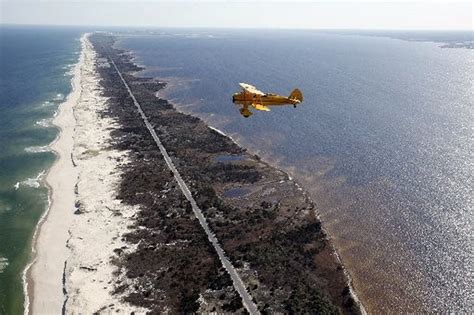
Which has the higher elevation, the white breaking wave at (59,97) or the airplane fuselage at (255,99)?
the airplane fuselage at (255,99)

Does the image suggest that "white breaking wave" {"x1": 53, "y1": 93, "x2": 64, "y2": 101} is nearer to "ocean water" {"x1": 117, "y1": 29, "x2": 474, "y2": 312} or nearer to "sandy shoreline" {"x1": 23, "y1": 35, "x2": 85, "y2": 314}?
"ocean water" {"x1": 117, "y1": 29, "x2": 474, "y2": 312}

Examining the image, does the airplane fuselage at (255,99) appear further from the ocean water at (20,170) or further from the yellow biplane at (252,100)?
the ocean water at (20,170)

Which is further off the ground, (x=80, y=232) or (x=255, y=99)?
(x=255, y=99)

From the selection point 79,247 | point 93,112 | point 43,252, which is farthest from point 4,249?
point 93,112

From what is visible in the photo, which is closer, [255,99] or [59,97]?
[255,99]

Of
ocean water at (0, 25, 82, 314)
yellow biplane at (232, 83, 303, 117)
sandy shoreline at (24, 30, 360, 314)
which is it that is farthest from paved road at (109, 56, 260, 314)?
ocean water at (0, 25, 82, 314)

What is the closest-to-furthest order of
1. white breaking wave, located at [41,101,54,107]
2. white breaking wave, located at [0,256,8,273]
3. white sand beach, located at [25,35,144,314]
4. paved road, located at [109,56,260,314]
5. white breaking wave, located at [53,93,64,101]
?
paved road, located at [109,56,260,314] < white sand beach, located at [25,35,144,314] < white breaking wave, located at [0,256,8,273] < white breaking wave, located at [41,101,54,107] < white breaking wave, located at [53,93,64,101]

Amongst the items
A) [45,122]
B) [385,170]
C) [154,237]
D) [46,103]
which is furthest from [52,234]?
[46,103]

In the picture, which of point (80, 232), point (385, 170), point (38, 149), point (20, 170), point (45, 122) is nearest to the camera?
point (80, 232)

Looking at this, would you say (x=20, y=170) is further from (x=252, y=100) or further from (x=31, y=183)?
(x=252, y=100)

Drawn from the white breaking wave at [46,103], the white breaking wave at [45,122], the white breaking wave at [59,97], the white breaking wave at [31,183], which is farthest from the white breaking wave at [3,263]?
the white breaking wave at [59,97]
